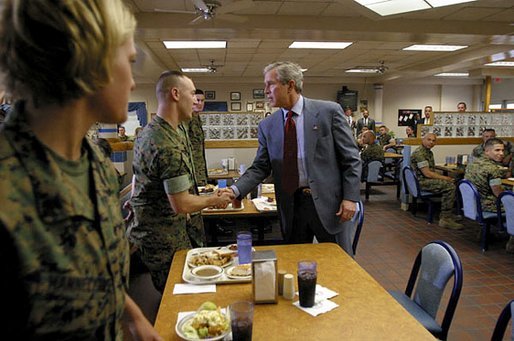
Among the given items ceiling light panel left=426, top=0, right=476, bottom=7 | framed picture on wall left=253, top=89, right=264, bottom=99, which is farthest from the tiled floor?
framed picture on wall left=253, top=89, right=264, bottom=99

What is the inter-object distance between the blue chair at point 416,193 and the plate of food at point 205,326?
5289mm

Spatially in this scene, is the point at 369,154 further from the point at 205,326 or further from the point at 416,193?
the point at 205,326

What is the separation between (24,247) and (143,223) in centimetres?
145

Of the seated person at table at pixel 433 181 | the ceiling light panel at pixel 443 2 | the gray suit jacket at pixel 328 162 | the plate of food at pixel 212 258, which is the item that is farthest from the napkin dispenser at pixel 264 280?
the seated person at table at pixel 433 181

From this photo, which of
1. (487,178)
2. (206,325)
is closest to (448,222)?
(487,178)

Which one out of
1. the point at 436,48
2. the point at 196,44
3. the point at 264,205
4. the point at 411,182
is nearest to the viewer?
the point at 264,205

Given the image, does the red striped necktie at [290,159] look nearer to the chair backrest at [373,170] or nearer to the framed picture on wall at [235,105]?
the chair backrest at [373,170]

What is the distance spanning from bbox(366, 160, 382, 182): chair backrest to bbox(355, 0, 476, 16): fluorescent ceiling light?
10.9 ft

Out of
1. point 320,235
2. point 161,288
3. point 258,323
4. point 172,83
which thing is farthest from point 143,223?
point 320,235

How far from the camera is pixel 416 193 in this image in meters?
5.97

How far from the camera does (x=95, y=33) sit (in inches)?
27.3

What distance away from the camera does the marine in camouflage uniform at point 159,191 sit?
1971 mm

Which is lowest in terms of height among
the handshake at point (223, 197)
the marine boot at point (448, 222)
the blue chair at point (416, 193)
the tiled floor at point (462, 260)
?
the tiled floor at point (462, 260)

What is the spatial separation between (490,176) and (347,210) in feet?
10.3
